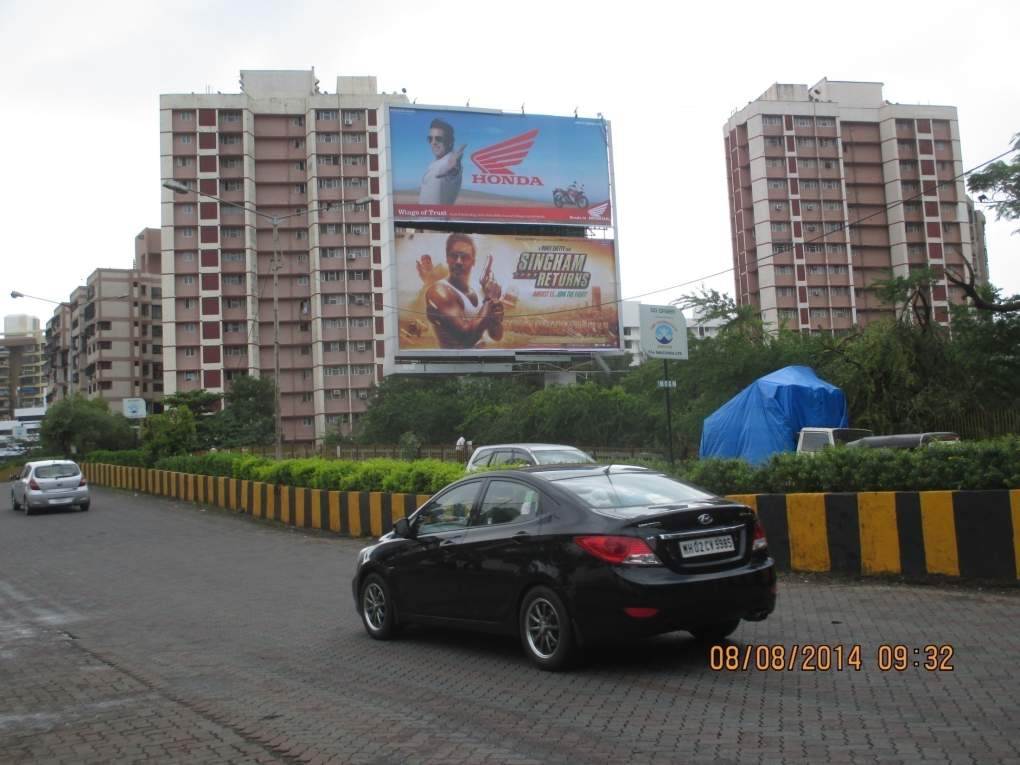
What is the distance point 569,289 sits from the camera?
4503 cm

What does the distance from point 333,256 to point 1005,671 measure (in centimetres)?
8261

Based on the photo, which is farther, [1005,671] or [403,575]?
[403,575]

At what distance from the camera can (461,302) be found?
143ft

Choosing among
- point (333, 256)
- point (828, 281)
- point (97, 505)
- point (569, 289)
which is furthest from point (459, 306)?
point (828, 281)

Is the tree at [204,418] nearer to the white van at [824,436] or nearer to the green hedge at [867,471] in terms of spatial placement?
the white van at [824,436]

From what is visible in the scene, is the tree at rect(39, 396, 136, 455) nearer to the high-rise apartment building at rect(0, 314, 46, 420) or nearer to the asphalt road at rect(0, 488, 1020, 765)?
the asphalt road at rect(0, 488, 1020, 765)

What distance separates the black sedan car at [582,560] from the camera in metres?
6.18

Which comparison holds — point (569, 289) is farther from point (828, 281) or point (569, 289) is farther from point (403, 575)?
point (828, 281)

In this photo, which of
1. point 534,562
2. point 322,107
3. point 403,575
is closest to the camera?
point 534,562

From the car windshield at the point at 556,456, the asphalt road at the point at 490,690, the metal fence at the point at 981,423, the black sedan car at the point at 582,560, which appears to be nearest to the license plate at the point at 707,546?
the black sedan car at the point at 582,560

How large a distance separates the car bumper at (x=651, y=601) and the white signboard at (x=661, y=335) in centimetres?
1080

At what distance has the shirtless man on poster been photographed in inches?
1692

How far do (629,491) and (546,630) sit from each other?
118 cm

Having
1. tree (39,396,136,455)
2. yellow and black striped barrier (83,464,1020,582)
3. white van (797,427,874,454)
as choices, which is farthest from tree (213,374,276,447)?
yellow and black striped barrier (83,464,1020,582)
